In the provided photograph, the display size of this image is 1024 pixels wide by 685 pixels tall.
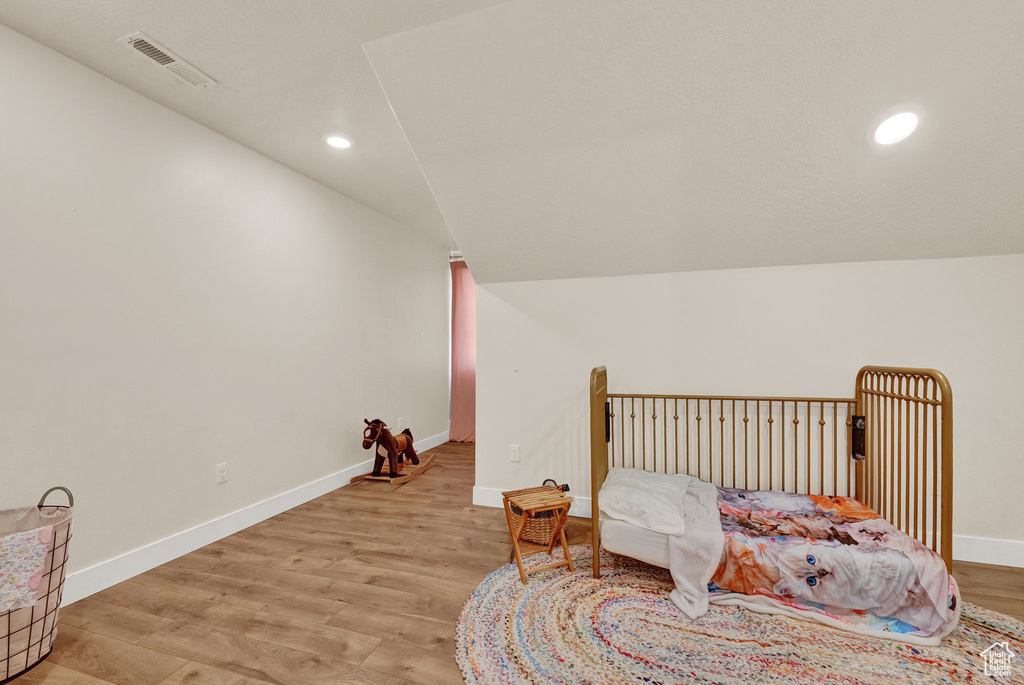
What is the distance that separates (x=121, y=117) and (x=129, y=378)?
1.24 m

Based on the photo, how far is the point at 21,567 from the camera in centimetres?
144

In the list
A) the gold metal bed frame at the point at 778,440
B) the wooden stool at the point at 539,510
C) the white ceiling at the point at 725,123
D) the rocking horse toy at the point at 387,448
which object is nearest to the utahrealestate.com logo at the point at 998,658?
the gold metal bed frame at the point at 778,440

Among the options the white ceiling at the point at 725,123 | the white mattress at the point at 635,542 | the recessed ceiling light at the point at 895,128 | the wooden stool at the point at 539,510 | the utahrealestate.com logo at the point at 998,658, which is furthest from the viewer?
the wooden stool at the point at 539,510

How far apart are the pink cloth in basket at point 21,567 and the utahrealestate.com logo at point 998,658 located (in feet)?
10.1

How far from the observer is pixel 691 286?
8.50 feet

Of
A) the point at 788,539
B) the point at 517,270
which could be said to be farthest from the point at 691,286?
the point at 788,539

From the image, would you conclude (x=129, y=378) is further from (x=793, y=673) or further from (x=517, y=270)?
(x=793, y=673)

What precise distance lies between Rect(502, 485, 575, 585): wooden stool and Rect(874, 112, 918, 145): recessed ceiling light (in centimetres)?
204

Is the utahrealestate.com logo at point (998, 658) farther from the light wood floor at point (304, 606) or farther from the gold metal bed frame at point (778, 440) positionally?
the gold metal bed frame at point (778, 440)

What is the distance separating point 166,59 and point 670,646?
10.1 feet

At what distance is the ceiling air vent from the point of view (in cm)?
180

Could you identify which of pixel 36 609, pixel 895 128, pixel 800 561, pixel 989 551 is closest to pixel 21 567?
pixel 36 609

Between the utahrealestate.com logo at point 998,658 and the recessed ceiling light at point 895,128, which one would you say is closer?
the utahrealestate.com logo at point 998,658

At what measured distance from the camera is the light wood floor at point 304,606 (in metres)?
1.47
